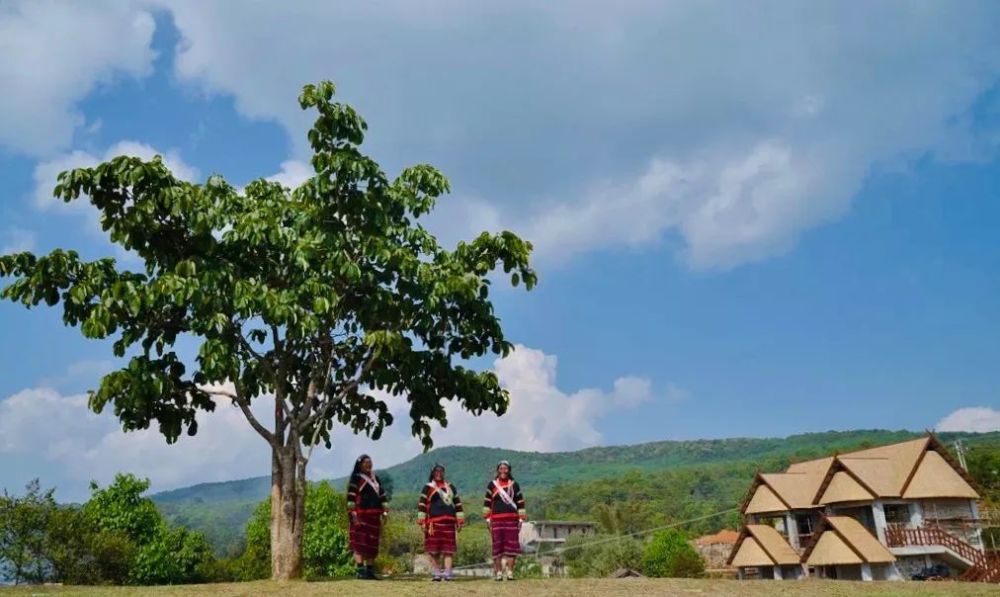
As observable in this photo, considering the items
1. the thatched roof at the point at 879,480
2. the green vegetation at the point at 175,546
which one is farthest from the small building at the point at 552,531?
the thatched roof at the point at 879,480

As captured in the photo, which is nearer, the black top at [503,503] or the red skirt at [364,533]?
the black top at [503,503]

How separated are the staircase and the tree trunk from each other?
34.9 m

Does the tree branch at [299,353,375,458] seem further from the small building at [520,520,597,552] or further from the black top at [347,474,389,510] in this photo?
the small building at [520,520,597,552]

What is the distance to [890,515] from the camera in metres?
42.9

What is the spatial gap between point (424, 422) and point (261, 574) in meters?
40.0

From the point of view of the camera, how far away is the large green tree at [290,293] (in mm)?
15492

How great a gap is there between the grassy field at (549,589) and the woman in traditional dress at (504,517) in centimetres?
91

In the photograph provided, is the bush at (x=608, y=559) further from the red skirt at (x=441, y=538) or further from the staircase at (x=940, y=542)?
the red skirt at (x=441, y=538)

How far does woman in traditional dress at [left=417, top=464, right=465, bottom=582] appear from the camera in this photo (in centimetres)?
1656

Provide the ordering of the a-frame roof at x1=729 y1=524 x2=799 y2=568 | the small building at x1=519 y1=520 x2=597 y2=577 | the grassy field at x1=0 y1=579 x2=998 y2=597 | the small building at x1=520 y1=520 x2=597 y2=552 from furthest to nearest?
the small building at x1=520 y1=520 x2=597 y2=552 → the small building at x1=519 y1=520 x2=597 y2=577 → the a-frame roof at x1=729 y1=524 x2=799 y2=568 → the grassy field at x1=0 y1=579 x2=998 y2=597

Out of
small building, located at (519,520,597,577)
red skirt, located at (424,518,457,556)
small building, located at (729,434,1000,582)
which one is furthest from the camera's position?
small building, located at (519,520,597,577)

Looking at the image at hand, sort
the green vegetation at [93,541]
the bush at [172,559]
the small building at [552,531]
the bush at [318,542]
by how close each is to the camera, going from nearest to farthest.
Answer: the green vegetation at [93,541]
the bush at [172,559]
the bush at [318,542]
the small building at [552,531]

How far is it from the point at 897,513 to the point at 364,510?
36.0m

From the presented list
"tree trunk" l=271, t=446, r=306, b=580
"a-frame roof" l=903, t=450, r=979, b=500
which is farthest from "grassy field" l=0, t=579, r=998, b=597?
"a-frame roof" l=903, t=450, r=979, b=500
